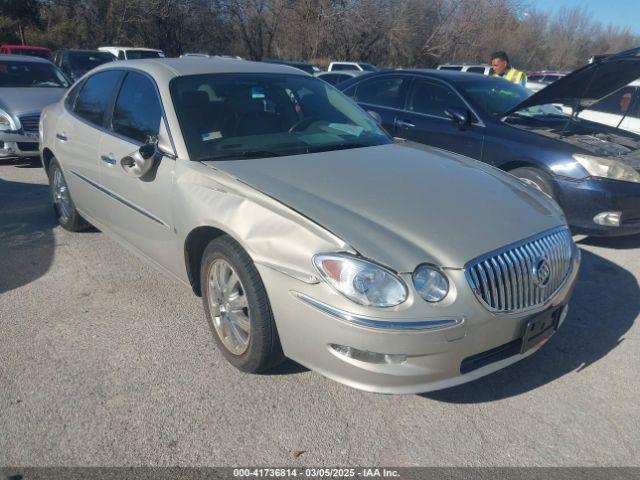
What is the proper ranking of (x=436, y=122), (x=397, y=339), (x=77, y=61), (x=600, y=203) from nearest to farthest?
(x=397, y=339) < (x=600, y=203) < (x=436, y=122) < (x=77, y=61)

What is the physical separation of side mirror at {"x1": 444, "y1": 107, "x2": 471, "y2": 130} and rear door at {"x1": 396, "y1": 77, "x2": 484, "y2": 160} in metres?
0.03

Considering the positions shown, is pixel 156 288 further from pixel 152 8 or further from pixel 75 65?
pixel 152 8

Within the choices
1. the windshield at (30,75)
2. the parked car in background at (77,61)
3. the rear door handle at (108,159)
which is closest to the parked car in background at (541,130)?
the rear door handle at (108,159)

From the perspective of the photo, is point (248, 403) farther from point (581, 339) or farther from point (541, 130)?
point (541, 130)

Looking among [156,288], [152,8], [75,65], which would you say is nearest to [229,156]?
[156,288]

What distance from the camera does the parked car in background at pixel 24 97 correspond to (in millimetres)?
7605

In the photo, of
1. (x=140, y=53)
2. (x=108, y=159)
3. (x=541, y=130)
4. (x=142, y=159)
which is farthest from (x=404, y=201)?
(x=140, y=53)

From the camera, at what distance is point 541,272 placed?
8.69 feet

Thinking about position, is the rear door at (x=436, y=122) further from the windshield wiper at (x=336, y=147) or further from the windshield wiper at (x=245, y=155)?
the windshield wiper at (x=245, y=155)

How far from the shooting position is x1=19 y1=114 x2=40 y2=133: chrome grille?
7.64 m

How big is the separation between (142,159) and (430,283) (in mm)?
1978

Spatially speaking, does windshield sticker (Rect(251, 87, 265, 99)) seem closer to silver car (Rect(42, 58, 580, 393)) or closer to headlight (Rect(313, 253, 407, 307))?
silver car (Rect(42, 58, 580, 393))

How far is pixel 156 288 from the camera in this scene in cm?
399

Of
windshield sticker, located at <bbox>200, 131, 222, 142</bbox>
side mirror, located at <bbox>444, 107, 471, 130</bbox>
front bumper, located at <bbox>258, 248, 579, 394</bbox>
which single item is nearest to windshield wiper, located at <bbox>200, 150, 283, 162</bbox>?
windshield sticker, located at <bbox>200, 131, 222, 142</bbox>
